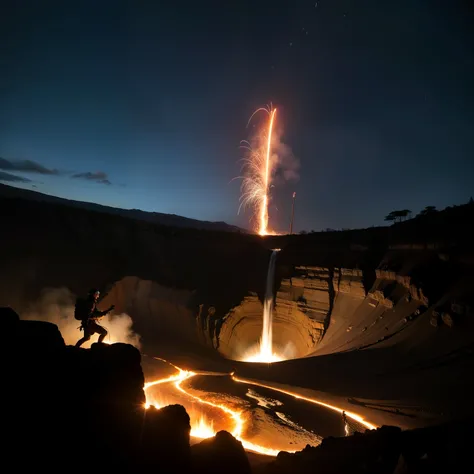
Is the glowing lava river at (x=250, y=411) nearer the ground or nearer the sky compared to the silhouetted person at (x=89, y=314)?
nearer the ground

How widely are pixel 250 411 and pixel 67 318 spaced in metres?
13.6

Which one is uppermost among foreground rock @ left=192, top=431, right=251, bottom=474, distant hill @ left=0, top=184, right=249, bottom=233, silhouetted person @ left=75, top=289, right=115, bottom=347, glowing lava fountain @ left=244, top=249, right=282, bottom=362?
distant hill @ left=0, top=184, right=249, bottom=233

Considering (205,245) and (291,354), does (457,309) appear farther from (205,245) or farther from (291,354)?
(205,245)

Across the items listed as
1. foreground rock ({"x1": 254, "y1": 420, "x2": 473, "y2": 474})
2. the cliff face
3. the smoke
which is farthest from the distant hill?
foreground rock ({"x1": 254, "y1": 420, "x2": 473, "y2": 474})

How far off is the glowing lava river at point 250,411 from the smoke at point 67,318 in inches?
261

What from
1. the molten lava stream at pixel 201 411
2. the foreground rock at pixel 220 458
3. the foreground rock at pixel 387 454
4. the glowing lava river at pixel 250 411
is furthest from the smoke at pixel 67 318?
the foreground rock at pixel 387 454

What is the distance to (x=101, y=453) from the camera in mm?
3941

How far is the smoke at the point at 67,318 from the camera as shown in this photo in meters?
18.2

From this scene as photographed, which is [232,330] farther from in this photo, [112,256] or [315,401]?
[315,401]

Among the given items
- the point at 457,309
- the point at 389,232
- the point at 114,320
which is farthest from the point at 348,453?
the point at 389,232

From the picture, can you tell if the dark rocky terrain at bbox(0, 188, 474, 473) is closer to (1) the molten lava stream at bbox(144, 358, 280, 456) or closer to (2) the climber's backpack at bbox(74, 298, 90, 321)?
(1) the molten lava stream at bbox(144, 358, 280, 456)

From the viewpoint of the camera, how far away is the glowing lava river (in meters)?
9.08

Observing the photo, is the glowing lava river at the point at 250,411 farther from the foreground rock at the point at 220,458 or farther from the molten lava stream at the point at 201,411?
the foreground rock at the point at 220,458

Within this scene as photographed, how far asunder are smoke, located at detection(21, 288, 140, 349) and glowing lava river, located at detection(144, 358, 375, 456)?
21.8ft
